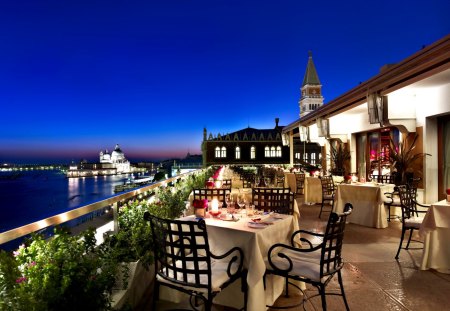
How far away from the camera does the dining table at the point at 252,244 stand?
2.89 meters

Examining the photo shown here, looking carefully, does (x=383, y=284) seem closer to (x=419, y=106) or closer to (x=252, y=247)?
(x=252, y=247)

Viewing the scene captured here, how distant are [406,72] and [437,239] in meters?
2.95

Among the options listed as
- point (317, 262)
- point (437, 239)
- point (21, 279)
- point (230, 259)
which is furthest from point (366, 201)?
point (21, 279)

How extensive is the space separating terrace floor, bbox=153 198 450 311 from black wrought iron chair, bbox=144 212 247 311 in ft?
1.96

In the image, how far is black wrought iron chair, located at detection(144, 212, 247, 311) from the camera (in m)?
2.57

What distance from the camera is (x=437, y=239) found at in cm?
428

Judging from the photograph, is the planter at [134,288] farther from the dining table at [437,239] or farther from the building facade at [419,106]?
the building facade at [419,106]

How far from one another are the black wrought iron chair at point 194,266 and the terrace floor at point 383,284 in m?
0.60

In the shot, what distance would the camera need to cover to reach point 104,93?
64.6 metres

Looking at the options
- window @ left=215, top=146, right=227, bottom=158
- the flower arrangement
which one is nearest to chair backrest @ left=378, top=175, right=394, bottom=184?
the flower arrangement

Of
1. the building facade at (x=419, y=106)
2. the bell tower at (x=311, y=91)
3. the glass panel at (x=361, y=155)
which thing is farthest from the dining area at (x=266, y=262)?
the bell tower at (x=311, y=91)

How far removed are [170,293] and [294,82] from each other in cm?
8274

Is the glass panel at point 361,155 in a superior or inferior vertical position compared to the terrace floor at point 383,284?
superior

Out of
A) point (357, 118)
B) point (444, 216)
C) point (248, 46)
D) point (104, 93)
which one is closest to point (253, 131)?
point (248, 46)
